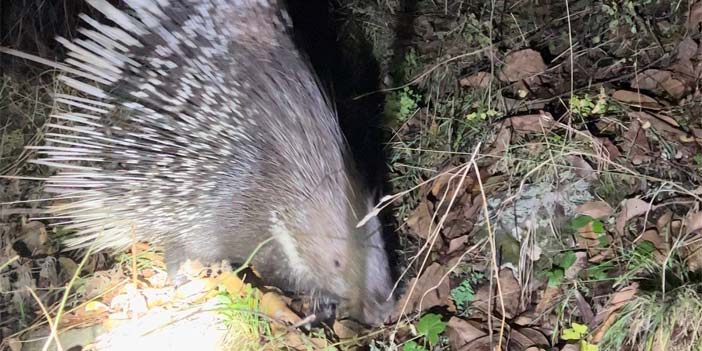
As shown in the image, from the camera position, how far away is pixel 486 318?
1.94 meters

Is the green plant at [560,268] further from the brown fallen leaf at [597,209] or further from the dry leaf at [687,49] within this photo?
the dry leaf at [687,49]

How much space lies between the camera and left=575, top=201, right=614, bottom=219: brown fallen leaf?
198cm

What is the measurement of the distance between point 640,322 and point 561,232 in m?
0.43

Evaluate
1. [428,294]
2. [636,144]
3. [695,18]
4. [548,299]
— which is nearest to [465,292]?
[428,294]

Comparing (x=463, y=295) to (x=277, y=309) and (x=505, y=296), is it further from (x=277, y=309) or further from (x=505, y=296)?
(x=277, y=309)

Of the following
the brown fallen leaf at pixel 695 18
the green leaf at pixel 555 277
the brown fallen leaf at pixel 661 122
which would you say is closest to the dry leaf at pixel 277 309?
the green leaf at pixel 555 277

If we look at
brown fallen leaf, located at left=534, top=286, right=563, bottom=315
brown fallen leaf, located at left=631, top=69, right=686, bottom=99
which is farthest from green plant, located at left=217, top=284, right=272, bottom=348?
brown fallen leaf, located at left=631, top=69, right=686, bottom=99

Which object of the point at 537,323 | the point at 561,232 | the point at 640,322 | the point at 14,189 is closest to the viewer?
the point at 640,322

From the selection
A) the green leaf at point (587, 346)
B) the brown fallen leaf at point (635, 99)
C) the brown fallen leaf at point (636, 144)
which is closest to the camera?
the green leaf at point (587, 346)

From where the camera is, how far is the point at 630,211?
→ 1.93 meters

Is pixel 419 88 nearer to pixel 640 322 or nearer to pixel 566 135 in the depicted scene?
pixel 566 135

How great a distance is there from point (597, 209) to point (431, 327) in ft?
2.08

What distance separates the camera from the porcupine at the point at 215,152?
1819 millimetres

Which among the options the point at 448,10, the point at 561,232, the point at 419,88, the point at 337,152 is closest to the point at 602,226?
the point at 561,232
